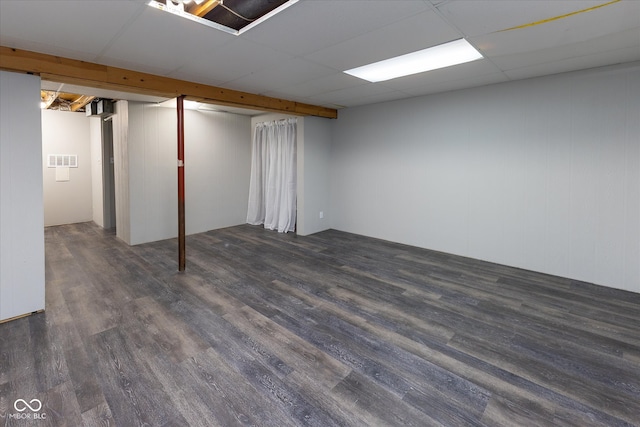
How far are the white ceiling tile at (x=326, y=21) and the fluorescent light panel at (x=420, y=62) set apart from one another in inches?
32.0

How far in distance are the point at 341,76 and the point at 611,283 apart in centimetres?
379

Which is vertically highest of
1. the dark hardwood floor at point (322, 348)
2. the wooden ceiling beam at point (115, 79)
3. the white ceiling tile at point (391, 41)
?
the white ceiling tile at point (391, 41)

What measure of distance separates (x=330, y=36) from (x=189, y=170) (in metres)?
4.23

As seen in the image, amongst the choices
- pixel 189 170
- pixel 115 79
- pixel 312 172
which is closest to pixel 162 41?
pixel 115 79

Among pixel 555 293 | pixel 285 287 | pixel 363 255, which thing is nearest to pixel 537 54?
pixel 555 293

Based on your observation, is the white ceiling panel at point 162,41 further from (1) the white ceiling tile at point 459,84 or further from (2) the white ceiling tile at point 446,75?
(1) the white ceiling tile at point 459,84

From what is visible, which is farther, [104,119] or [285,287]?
[104,119]

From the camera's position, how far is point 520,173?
13.1 feet

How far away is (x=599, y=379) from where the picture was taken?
204 centimetres

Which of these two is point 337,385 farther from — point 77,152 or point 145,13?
point 77,152

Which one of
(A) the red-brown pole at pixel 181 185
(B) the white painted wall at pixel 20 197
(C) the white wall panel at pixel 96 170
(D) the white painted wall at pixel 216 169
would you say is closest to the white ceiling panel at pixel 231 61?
(A) the red-brown pole at pixel 181 185

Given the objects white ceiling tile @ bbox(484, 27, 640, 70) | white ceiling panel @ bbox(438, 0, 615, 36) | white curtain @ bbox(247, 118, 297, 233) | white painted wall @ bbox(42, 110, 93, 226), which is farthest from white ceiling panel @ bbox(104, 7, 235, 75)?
white painted wall @ bbox(42, 110, 93, 226)

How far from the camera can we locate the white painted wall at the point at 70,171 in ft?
20.8

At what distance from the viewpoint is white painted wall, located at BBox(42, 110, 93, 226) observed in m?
6.34
